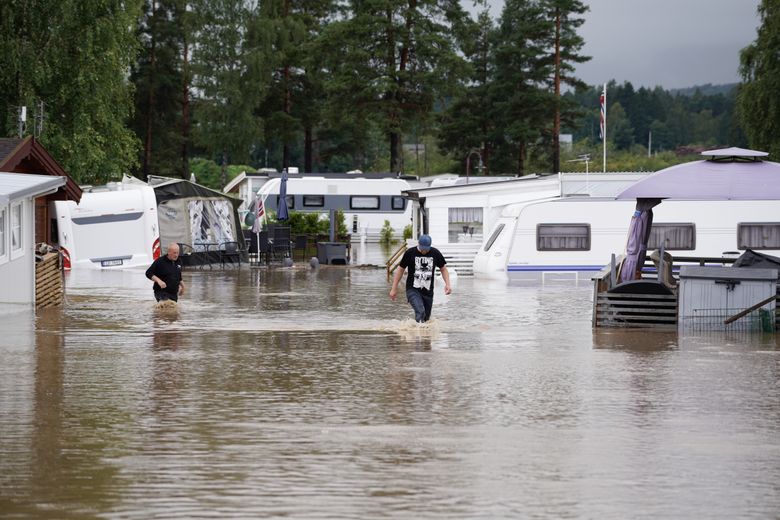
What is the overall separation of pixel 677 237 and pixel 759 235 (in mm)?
2077

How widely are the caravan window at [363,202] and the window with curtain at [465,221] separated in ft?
61.5

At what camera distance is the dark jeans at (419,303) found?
1941cm

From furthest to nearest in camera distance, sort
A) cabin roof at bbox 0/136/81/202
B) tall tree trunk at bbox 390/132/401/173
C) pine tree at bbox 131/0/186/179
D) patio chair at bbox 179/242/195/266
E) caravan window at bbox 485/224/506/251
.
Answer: pine tree at bbox 131/0/186/179 < tall tree trunk at bbox 390/132/401/173 < patio chair at bbox 179/242/195/266 < caravan window at bbox 485/224/506/251 < cabin roof at bbox 0/136/81/202

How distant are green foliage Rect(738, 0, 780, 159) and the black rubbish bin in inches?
724

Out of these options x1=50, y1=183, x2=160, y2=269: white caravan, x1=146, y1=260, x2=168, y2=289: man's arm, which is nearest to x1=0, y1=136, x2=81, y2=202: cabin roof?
x1=146, y1=260, x2=168, y2=289: man's arm

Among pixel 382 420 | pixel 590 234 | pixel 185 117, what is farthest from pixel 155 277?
pixel 185 117

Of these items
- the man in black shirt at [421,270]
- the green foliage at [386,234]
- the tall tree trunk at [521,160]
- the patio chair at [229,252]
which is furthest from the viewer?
the tall tree trunk at [521,160]

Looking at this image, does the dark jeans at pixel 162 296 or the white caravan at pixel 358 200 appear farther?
the white caravan at pixel 358 200

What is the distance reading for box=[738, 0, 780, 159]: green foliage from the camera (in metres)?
50.5

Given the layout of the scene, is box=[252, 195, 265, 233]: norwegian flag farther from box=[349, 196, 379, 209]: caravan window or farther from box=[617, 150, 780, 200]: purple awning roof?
box=[617, 150, 780, 200]: purple awning roof

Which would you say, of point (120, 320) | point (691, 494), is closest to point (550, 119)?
point (120, 320)

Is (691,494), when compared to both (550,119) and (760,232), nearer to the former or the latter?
(760,232)

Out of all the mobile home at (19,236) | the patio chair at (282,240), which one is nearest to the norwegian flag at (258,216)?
the patio chair at (282,240)

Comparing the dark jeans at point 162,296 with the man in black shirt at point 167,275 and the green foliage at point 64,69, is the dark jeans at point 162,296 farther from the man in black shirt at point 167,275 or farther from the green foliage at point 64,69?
the green foliage at point 64,69
